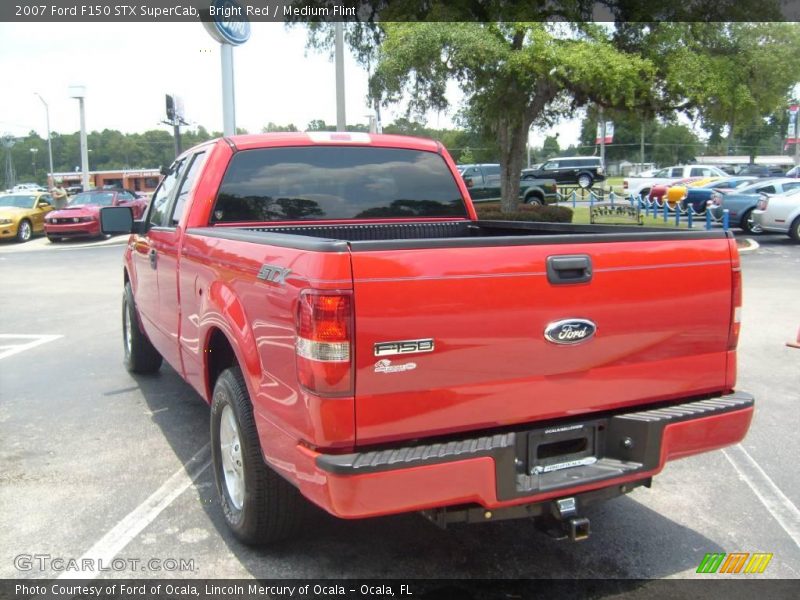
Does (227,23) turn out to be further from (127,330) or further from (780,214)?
(780,214)

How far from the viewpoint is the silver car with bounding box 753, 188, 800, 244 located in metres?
18.1

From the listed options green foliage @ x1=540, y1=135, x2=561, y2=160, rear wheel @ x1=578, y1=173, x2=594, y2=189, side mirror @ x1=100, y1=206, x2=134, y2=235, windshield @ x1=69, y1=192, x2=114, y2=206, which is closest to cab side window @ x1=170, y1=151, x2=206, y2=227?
side mirror @ x1=100, y1=206, x2=134, y2=235

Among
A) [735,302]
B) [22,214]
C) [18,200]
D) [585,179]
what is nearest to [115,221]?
[735,302]

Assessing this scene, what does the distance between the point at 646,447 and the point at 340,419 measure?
1.30 meters

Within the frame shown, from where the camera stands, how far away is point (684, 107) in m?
17.2

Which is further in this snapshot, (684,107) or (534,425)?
(684,107)

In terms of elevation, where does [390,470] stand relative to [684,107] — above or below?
below

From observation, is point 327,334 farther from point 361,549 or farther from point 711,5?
point 711,5

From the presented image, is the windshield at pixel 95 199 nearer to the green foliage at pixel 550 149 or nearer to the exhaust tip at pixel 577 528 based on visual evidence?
the exhaust tip at pixel 577 528

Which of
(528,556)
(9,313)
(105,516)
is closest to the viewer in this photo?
(528,556)

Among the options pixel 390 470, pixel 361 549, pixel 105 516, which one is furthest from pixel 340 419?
pixel 105 516

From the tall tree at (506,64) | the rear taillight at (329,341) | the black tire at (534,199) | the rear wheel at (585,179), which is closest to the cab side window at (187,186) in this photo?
the rear taillight at (329,341)

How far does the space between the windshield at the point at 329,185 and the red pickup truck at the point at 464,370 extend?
79cm

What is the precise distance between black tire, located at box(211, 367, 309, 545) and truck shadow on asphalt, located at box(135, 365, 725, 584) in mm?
163
